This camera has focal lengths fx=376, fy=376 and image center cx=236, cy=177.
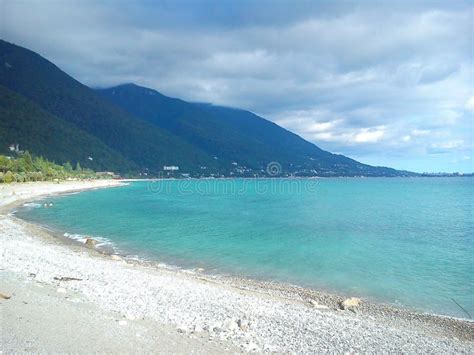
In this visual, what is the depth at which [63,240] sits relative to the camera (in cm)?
2712

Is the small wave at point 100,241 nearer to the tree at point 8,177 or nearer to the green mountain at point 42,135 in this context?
the tree at point 8,177

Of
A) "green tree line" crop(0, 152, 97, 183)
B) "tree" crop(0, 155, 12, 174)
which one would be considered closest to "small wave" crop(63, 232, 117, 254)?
"green tree line" crop(0, 152, 97, 183)

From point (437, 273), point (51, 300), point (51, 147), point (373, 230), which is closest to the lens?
point (51, 300)

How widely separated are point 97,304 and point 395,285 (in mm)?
14075

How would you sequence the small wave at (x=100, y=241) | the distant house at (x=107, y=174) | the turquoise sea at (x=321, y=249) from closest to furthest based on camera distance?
the turquoise sea at (x=321, y=249), the small wave at (x=100, y=241), the distant house at (x=107, y=174)

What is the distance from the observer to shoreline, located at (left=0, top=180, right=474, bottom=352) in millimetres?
9961

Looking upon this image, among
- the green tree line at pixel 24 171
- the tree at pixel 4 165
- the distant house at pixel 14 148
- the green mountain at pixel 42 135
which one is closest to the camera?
the green tree line at pixel 24 171

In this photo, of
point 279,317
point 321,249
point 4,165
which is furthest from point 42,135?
point 279,317

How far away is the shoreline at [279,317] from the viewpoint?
9.96 meters

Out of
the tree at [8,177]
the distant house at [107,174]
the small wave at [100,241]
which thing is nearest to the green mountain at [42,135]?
the distant house at [107,174]

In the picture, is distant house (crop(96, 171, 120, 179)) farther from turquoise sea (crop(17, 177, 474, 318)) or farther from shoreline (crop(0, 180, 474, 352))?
shoreline (crop(0, 180, 474, 352))


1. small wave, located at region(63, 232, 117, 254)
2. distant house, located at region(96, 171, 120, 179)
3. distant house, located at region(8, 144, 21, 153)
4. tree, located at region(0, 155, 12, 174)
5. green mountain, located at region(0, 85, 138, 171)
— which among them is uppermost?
green mountain, located at region(0, 85, 138, 171)

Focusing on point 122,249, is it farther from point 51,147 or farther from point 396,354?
point 51,147

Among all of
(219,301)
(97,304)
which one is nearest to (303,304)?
(219,301)
